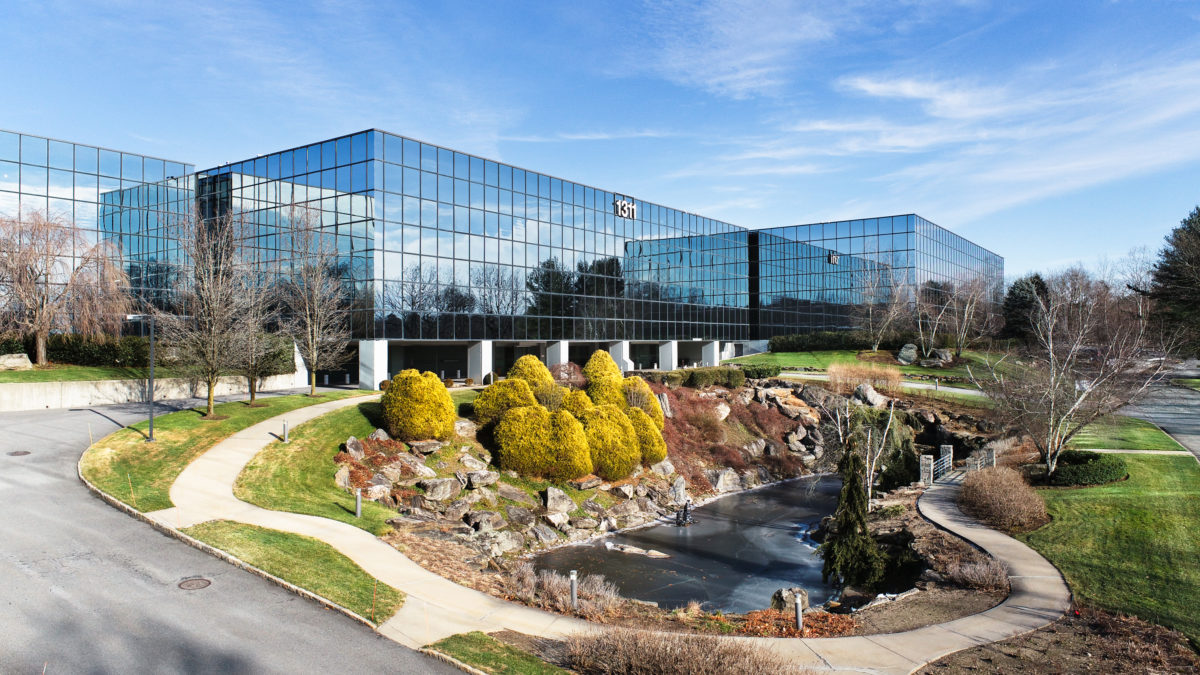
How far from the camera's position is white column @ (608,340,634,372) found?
52031 millimetres

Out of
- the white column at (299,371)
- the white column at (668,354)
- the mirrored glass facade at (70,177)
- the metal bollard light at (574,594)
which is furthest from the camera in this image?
the white column at (668,354)

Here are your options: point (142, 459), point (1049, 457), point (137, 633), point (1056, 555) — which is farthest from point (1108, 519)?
point (142, 459)

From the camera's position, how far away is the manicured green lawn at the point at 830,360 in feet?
174

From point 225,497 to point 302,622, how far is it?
863 cm

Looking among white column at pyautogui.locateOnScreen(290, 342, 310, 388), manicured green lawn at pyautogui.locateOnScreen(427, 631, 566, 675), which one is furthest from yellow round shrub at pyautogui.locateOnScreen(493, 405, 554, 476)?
white column at pyautogui.locateOnScreen(290, 342, 310, 388)

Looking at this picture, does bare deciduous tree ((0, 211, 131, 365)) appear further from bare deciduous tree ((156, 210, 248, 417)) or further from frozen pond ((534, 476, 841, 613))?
frozen pond ((534, 476, 841, 613))

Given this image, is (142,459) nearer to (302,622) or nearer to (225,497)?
(225,497)

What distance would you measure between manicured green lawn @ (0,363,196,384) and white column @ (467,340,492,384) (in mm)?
15583

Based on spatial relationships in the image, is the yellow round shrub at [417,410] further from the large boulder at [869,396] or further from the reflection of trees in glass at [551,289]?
the large boulder at [869,396]

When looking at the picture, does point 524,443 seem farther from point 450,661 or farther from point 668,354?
point 668,354

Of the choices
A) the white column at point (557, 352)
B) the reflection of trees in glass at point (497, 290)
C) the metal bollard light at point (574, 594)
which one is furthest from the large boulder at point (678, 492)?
the white column at point (557, 352)

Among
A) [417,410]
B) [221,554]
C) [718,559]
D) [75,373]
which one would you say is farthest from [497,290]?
[221,554]

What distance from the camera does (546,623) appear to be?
40.4ft

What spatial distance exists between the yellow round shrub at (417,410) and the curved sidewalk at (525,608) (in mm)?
6718
